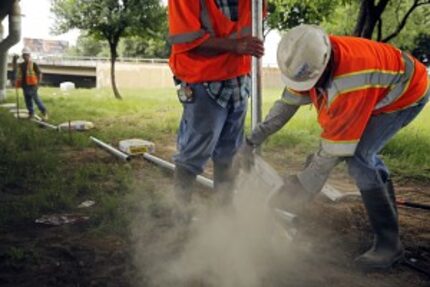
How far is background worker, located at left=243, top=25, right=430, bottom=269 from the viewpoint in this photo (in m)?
2.30

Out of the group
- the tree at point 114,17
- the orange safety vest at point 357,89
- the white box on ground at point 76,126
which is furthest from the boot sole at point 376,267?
the tree at point 114,17

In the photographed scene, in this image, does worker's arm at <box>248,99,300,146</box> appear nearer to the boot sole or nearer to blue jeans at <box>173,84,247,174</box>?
blue jeans at <box>173,84,247,174</box>

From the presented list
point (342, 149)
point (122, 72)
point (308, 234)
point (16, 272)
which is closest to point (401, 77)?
point (342, 149)

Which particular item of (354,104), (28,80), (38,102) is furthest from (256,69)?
Result: (28,80)

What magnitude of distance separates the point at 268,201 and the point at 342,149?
84 cm

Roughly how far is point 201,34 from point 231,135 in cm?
77

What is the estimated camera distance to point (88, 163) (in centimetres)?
549

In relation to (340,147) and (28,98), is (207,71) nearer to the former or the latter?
(340,147)

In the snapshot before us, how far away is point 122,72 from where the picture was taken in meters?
32.6

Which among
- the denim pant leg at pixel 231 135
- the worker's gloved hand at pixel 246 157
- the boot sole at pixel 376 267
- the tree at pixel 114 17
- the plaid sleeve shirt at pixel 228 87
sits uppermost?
the tree at pixel 114 17

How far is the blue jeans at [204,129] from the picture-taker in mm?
2828

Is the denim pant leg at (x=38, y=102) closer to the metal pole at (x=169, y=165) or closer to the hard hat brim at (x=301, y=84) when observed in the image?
the metal pole at (x=169, y=165)

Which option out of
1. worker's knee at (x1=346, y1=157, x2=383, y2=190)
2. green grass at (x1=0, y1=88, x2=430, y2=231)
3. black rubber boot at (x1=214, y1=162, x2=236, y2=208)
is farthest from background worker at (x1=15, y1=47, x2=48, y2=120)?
worker's knee at (x1=346, y1=157, x2=383, y2=190)

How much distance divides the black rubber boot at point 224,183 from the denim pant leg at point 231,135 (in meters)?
0.05
